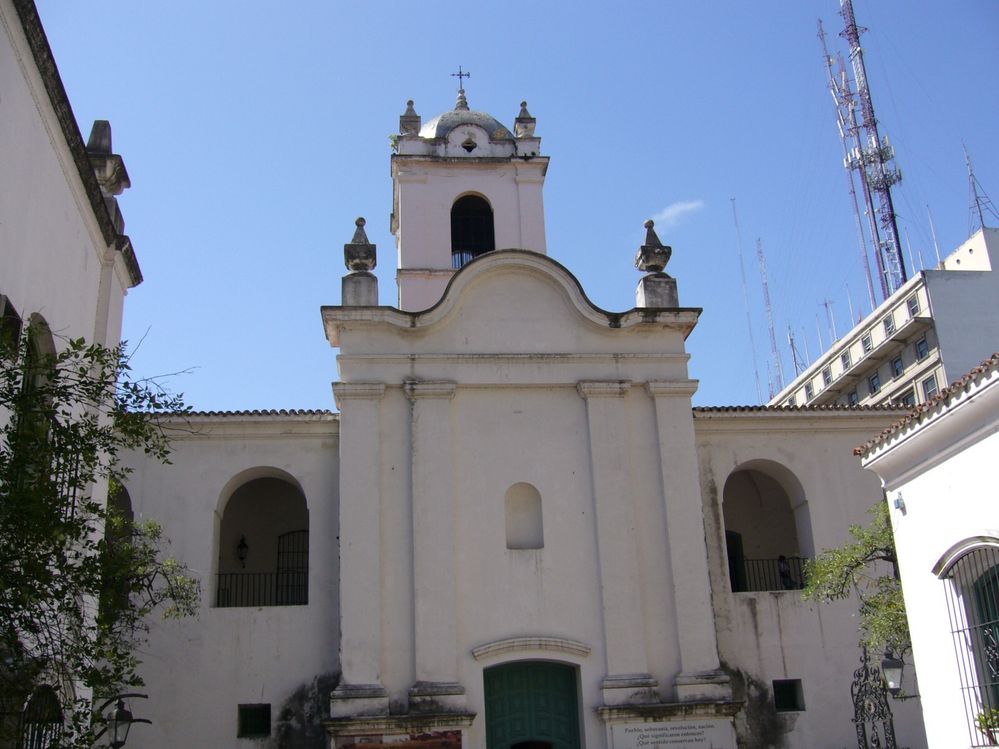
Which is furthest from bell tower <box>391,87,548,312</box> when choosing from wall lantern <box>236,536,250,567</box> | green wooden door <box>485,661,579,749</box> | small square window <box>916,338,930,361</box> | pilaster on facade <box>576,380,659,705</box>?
small square window <box>916,338,930,361</box>

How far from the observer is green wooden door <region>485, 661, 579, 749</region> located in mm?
19109

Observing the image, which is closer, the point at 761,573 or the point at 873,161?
the point at 761,573

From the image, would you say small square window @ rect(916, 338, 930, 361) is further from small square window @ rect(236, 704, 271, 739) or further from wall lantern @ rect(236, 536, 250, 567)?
small square window @ rect(236, 704, 271, 739)

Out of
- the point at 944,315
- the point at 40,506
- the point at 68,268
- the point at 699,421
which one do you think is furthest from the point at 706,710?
the point at 944,315

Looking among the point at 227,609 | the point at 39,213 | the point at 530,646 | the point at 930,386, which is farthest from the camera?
the point at 930,386

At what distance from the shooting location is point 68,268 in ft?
44.7

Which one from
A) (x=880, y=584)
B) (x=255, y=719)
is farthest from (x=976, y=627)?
(x=255, y=719)

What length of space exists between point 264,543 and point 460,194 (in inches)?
367

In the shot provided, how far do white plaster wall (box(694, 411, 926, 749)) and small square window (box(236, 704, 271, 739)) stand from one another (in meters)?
8.46

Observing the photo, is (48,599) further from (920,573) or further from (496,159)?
(496,159)

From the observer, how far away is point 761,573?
23688 mm

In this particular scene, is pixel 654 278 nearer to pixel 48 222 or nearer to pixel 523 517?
pixel 523 517

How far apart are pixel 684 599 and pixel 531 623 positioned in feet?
9.27

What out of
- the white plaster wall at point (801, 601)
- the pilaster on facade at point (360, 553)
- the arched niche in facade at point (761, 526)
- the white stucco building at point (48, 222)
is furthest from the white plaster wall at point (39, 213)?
the arched niche in facade at point (761, 526)
